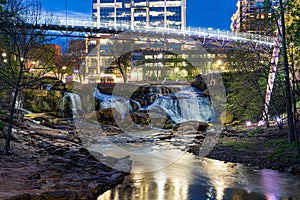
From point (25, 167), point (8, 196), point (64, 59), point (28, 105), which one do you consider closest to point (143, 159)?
point (25, 167)

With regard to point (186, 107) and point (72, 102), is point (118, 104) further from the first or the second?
point (186, 107)

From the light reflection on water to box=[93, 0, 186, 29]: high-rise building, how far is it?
296 feet

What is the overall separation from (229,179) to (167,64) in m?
50.7

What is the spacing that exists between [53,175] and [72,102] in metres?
22.6

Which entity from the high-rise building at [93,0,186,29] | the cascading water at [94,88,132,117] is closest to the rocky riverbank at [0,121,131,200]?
the cascading water at [94,88,132,117]

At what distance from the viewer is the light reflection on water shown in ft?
27.5

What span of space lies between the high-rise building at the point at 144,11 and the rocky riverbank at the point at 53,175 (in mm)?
90211

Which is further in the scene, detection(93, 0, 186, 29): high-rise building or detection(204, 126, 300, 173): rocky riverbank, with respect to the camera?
detection(93, 0, 186, 29): high-rise building

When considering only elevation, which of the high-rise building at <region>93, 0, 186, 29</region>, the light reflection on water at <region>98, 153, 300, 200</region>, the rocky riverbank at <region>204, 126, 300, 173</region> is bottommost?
the light reflection on water at <region>98, 153, 300, 200</region>

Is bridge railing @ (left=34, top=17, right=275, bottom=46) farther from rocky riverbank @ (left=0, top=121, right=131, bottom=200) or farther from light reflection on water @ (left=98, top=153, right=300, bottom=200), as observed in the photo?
light reflection on water @ (left=98, top=153, right=300, bottom=200)

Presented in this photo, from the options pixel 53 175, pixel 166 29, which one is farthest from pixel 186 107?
pixel 53 175

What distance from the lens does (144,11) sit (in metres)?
101

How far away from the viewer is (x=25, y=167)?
9.85 metres

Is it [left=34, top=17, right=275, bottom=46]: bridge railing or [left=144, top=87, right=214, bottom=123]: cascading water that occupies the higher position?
[left=34, top=17, right=275, bottom=46]: bridge railing
